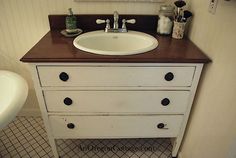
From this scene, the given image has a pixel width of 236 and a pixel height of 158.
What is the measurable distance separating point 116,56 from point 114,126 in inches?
20.3

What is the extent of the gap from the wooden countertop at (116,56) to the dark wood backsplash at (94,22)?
283 millimetres

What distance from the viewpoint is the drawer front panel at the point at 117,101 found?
3.67 ft

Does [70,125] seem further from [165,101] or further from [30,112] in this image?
[30,112]

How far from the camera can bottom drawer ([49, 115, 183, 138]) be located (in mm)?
1229

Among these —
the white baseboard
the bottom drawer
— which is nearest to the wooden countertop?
A: the bottom drawer

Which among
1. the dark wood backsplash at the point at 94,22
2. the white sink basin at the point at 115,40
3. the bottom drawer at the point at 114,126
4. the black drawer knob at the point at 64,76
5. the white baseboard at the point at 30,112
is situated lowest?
the white baseboard at the point at 30,112

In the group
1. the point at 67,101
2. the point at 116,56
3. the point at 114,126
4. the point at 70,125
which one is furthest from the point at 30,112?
the point at 116,56

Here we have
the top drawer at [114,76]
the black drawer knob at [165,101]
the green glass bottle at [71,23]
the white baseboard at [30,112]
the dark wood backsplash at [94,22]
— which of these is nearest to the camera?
the top drawer at [114,76]

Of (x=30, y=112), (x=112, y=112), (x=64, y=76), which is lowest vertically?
(x=30, y=112)

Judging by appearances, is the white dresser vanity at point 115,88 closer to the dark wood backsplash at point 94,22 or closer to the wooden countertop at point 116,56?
the wooden countertop at point 116,56

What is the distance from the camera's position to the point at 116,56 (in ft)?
3.29

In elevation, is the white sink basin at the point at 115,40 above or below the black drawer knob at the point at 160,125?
above

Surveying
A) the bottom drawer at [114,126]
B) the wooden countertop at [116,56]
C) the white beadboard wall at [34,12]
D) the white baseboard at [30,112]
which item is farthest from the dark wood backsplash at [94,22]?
the white baseboard at [30,112]

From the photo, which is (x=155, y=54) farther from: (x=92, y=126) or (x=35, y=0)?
(x=35, y=0)
